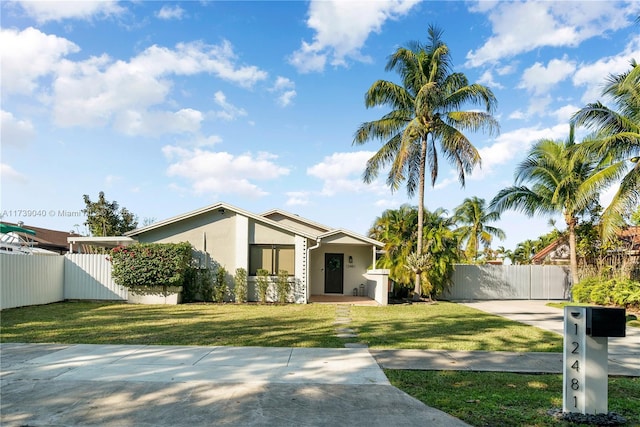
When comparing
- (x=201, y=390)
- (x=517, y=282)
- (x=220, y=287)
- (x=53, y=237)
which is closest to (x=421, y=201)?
(x=517, y=282)

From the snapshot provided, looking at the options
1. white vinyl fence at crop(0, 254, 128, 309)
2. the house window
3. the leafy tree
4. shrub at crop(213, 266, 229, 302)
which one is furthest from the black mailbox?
the leafy tree

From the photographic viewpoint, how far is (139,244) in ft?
51.1

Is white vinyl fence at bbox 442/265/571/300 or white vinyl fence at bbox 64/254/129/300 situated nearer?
white vinyl fence at bbox 64/254/129/300

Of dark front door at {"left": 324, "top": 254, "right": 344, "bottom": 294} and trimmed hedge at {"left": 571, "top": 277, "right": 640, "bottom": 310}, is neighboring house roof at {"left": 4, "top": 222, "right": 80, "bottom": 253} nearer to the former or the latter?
dark front door at {"left": 324, "top": 254, "right": 344, "bottom": 294}

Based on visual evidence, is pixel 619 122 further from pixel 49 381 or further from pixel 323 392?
pixel 49 381

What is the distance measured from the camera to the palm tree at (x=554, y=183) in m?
17.3

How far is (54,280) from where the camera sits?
49.4 feet

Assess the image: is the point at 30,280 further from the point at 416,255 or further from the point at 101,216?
the point at 101,216

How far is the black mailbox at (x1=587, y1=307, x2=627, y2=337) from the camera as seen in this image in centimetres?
414

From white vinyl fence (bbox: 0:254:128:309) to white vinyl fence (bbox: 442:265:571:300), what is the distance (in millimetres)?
15736

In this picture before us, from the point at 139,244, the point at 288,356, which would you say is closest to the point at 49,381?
the point at 288,356

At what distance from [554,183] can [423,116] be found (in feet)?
21.6

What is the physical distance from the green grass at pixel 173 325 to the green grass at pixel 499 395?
8.47 ft

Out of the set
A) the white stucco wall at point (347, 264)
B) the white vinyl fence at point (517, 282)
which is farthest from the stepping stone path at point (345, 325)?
the white vinyl fence at point (517, 282)
